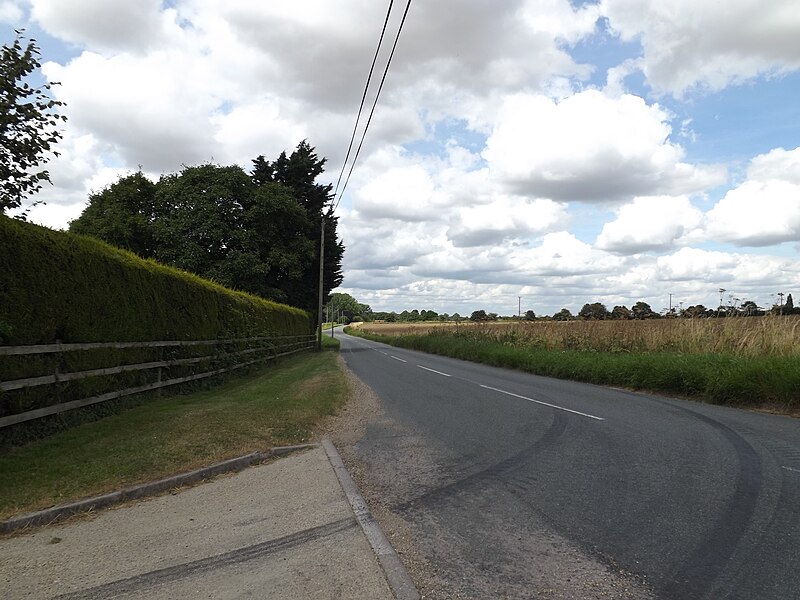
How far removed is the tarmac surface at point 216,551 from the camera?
3.49m

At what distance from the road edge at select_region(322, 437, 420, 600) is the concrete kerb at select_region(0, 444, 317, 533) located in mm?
1176

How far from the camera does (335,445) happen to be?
7.79m

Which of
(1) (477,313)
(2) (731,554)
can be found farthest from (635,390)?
(1) (477,313)

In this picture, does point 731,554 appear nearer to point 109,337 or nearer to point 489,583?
point 489,583

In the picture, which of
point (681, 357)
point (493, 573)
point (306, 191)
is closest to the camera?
point (493, 573)

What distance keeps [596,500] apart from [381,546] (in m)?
2.18

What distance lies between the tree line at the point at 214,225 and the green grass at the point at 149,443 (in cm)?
1812

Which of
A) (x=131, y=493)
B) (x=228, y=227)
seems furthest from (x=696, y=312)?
(x=228, y=227)

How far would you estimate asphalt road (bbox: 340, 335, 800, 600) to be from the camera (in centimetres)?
356

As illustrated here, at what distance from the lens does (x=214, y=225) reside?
28422mm

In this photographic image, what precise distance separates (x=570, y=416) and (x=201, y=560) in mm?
7133

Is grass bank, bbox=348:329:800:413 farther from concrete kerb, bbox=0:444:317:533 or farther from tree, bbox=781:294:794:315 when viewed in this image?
concrete kerb, bbox=0:444:317:533

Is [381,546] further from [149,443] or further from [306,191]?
[306,191]

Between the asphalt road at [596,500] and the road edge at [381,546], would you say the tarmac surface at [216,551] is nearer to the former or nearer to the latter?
the road edge at [381,546]
